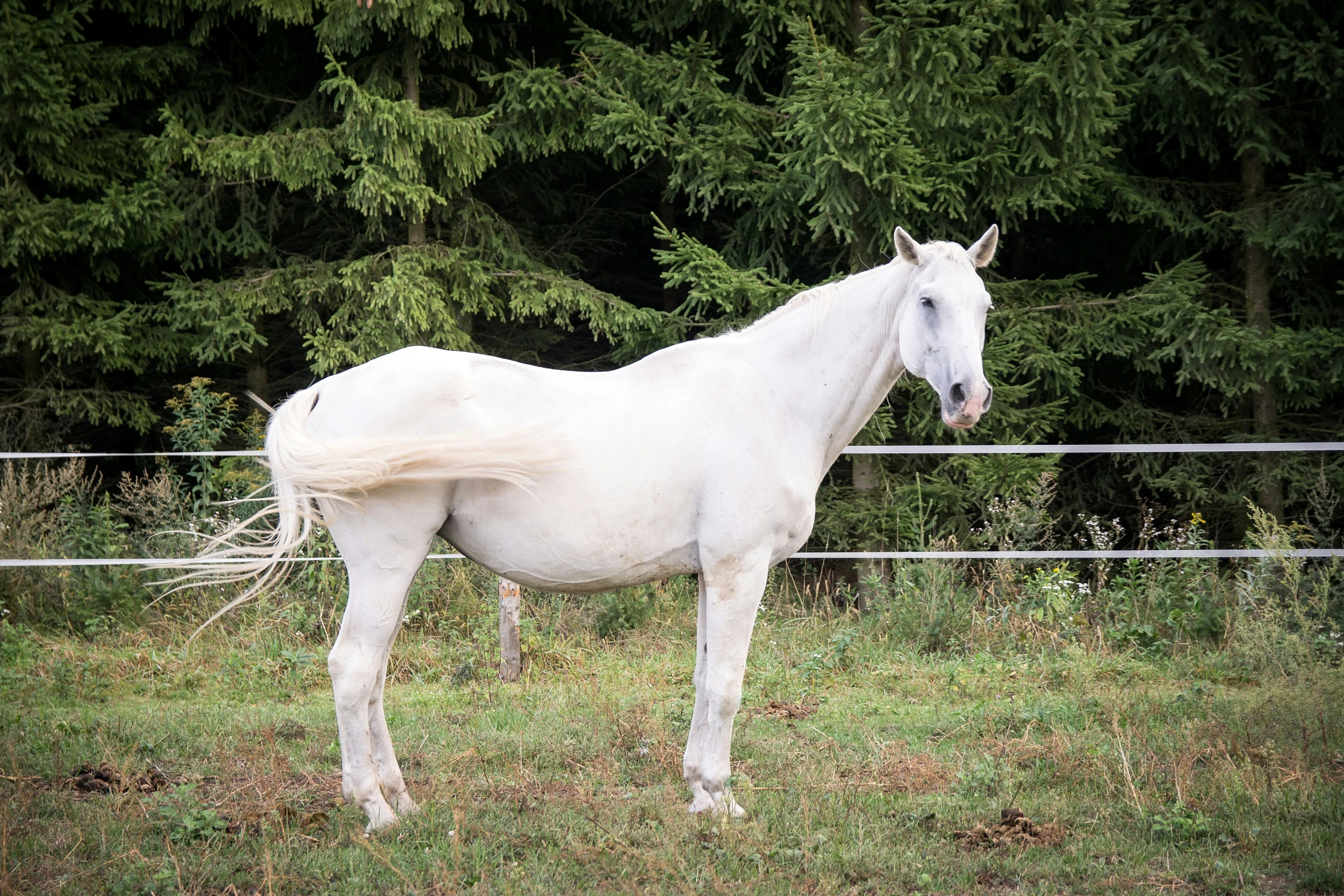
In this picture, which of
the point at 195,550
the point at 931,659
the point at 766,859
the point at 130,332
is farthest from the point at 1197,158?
the point at 130,332

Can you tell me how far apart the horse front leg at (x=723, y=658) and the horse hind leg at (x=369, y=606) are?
1.13m

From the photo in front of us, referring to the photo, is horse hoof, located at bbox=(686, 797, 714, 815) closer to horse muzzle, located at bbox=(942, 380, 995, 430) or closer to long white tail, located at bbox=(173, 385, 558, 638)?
long white tail, located at bbox=(173, 385, 558, 638)

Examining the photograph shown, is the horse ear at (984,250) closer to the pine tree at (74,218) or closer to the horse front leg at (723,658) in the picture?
the horse front leg at (723,658)

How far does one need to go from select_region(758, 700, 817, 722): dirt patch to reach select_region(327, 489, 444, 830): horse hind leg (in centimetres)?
222

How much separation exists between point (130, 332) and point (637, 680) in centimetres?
659

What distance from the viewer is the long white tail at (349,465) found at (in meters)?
3.51

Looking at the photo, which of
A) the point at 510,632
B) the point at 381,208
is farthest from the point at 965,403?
the point at 381,208

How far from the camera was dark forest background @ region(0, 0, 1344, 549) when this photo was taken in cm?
782

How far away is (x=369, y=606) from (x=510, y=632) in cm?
244

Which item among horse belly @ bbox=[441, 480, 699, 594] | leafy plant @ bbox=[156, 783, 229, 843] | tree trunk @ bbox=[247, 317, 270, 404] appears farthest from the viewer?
tree trunk @ bbox=[247, 317, 270, 404]

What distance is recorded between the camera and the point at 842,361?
399 cm

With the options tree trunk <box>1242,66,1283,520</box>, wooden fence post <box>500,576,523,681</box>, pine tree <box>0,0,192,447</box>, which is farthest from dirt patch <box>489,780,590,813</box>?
tree trunk <box>1242,66,1283,520</box>

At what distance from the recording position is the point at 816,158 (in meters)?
7.38

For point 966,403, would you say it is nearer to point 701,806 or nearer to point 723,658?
point 723,658
